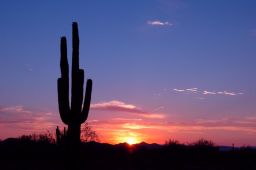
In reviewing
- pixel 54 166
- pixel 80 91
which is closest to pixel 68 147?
pixel 80 91

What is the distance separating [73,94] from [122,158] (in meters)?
13.3

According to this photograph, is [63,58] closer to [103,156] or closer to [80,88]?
[80,88]

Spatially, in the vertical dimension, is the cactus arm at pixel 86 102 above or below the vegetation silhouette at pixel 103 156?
above

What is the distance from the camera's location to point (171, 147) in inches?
1309

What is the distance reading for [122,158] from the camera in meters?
29.7

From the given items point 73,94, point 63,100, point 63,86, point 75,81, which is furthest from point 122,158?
point 63,86

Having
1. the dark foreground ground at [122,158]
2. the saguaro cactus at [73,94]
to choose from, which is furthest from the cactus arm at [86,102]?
the dark foreground ground at [122,158]

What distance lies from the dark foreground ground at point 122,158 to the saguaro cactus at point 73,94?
7.79 metres

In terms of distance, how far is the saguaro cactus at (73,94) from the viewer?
16.7m

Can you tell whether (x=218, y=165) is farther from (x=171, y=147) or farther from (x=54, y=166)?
(x=54, y=166)

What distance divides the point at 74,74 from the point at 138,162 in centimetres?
1221

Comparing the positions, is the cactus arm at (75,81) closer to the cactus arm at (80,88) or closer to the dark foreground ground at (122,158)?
the cactus arm at (80,88)

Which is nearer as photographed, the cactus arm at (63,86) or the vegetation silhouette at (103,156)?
the cactus arm at (63,86)

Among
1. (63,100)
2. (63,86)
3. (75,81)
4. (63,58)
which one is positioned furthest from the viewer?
(75,81)
